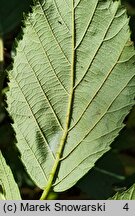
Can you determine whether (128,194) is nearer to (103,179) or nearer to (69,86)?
(69,86)

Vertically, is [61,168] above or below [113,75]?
below

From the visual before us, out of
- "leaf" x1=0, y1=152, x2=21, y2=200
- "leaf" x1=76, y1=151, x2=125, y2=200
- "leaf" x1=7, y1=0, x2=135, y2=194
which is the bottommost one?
"leaf" x1=76, y1=151, x2=125, y2=200

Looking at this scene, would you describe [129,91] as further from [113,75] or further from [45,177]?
[45,177]

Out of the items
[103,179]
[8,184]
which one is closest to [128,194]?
[8,184]

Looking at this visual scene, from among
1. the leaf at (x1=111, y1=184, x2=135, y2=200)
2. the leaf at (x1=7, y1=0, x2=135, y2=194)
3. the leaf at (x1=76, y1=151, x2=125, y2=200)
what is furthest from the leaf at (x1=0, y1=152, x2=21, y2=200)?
the leaf at (x1=76, y1=151, x2=125, y2=200)

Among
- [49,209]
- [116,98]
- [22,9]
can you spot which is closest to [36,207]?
[49,209]

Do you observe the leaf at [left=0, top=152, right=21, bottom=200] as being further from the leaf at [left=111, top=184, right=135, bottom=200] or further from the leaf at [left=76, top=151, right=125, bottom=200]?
the leaf at [left=76, top=151, right=125, bottom=200]
